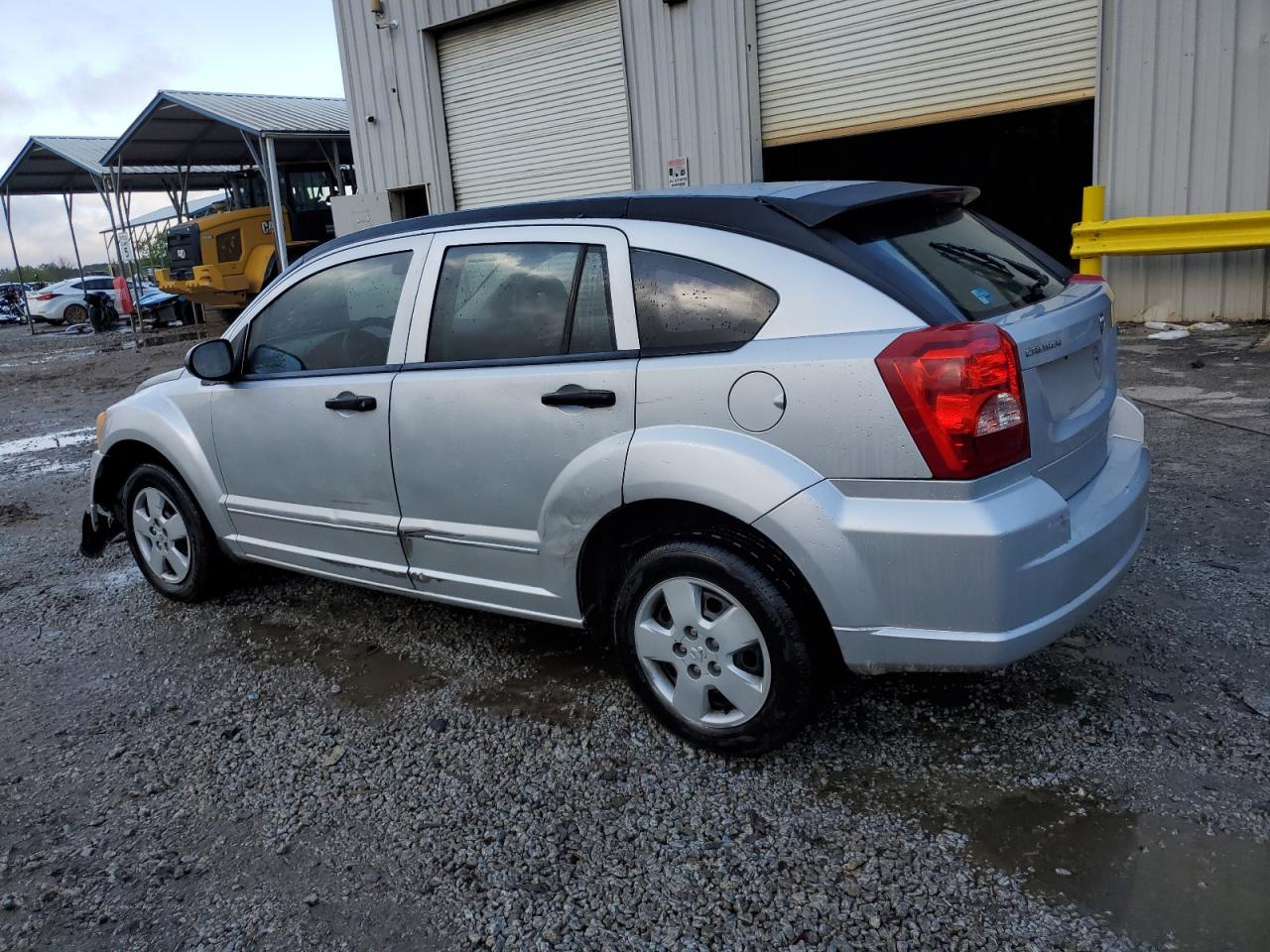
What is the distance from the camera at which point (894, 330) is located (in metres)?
2.62

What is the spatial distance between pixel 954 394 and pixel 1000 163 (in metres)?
15.9

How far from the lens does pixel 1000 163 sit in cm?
1667

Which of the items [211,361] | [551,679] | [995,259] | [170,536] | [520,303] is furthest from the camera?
[170,536]

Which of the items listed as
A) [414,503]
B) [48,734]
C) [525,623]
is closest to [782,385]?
[414,503]

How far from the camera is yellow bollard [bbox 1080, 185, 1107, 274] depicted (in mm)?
9586

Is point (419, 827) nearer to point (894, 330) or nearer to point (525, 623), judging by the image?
point (525, 623)

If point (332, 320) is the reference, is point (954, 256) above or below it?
above

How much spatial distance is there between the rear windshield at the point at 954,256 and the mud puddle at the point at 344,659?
7.31 feet

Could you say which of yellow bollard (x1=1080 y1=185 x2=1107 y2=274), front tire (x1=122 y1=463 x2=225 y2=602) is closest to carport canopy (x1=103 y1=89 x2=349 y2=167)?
yellow bollard (x1=1080 y1=185 x2=1107 y2=274)

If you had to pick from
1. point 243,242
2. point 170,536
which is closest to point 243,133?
point 243,242

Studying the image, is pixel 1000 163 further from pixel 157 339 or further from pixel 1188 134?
pixel 157 339

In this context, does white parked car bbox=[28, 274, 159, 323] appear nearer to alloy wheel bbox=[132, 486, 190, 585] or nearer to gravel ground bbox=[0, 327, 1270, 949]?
alloy wheel bbox=[132, 486, 190, 585]

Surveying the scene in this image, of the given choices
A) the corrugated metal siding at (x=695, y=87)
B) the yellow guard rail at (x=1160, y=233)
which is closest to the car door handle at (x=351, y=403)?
the yellow guard rail at (x=1160, y=233)

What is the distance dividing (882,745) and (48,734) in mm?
2914
